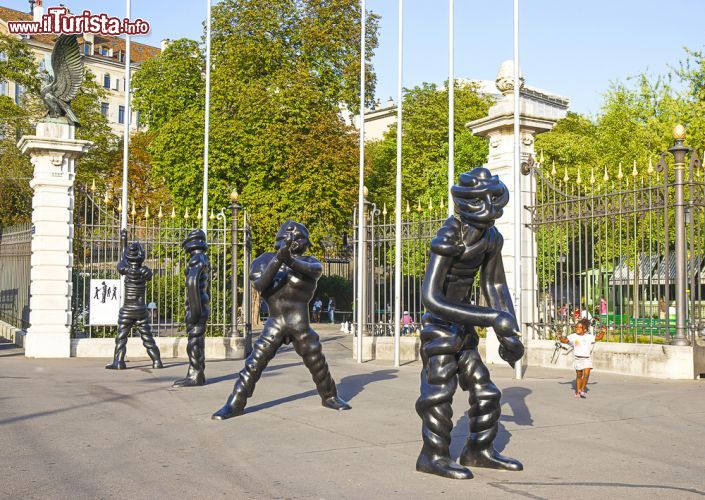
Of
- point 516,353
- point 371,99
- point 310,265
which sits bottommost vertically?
point 516,353

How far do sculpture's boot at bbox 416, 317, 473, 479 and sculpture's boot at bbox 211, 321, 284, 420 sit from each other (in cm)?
345

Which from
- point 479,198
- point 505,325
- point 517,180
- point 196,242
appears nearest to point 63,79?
point 196,242

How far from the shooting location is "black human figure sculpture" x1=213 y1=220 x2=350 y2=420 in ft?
29.9

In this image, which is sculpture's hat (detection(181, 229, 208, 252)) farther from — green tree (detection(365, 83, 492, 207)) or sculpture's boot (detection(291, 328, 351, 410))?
green tree (detection(365, 83, 492, 207))

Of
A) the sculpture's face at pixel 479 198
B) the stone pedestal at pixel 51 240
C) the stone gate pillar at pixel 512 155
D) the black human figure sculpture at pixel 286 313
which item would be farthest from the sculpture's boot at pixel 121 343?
the sculpture's face at pixel 479 198

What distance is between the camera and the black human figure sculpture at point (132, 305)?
49.1ft

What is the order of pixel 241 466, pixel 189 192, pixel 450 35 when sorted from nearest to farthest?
pixel 241 466
pixel 450 35
pixel 189 192

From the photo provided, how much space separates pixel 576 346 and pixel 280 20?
26.2 metres

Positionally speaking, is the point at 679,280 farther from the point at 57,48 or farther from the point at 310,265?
the point at 57,48

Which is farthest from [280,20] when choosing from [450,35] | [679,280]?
[679,280]

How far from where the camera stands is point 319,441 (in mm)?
7605

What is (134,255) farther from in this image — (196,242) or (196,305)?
(196,305)

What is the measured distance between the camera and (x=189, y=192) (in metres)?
33.5

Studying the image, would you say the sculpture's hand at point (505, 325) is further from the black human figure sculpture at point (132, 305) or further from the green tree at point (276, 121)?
the green tree at point (276, 121)
